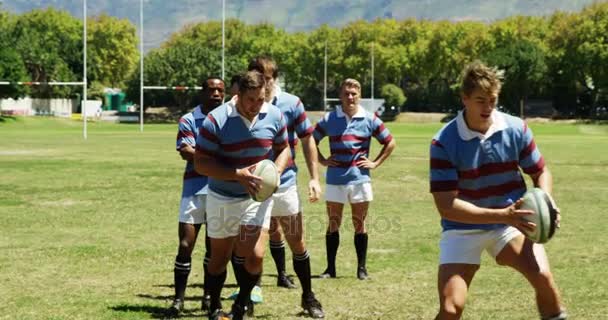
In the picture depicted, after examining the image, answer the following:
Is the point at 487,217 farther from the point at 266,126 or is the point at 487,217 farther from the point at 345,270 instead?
the point at 345,270

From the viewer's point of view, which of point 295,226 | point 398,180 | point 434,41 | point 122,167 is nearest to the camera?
point 295,226

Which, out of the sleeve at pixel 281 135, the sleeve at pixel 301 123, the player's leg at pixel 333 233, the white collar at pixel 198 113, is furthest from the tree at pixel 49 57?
the sleeve at pixel 281 135

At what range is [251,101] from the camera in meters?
7.77

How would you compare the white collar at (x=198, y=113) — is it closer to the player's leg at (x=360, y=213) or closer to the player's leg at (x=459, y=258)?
the player's leg at (x=360, y=213)

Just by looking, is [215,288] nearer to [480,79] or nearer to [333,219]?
[333,219]

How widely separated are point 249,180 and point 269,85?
1.84m

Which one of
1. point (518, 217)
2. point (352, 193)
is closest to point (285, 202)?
point (352, 193)

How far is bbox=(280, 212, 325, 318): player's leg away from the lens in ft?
29.8

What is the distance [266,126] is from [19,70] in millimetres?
75653

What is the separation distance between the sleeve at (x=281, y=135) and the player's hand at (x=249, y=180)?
58 cm

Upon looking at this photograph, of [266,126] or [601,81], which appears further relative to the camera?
[601,81]

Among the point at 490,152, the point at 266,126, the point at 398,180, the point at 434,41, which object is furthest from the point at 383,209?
the point at 434,41

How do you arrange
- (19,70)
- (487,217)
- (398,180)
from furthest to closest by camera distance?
(19,70) → (398,180) → (487,217)

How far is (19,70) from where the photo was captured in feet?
261
